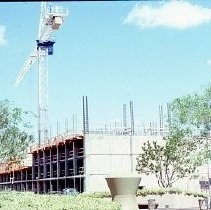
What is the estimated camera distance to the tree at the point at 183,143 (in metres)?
27.6

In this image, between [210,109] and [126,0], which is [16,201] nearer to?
[126,0]

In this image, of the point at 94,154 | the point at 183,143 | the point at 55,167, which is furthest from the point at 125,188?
the point at 55,167

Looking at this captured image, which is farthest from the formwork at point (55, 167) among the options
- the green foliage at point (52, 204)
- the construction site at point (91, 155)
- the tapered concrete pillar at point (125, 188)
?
the green foliage at point (52, 204)

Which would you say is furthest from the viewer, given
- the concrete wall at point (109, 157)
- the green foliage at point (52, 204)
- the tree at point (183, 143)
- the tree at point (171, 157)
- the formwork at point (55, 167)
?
the formwork at point (55, 167)

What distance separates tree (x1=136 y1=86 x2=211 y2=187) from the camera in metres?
27.6

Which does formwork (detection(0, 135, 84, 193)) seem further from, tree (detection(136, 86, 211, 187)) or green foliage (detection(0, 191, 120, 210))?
green foliage (detection(0, 191, 120, 210))

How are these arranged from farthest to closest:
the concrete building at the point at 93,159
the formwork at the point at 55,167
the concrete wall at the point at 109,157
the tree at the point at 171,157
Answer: the formwork at the point at 55,167, the concrete building at the point at 93,159, the concrete wall at the point at 109,157, the tree at the point at 171,157

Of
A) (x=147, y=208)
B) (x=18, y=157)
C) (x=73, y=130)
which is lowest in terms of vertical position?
(x=147, y=208)

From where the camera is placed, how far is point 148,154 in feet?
136

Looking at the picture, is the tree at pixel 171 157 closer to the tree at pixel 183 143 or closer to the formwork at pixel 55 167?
the tree at pixel 183 143

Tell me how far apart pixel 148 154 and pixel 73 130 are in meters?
13.0

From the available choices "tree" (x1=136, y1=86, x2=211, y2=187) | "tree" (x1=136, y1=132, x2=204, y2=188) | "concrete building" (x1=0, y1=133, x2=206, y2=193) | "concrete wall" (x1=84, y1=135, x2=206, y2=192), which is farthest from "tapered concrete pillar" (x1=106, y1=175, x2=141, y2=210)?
"concrete wall" (x1=84, y1=135, x2=206, y2=192)

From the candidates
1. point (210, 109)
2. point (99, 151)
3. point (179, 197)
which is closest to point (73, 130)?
point (99, 151)

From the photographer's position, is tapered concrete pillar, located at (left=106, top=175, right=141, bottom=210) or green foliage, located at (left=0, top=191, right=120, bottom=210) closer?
green foliage, located at (left=0, top=191, right=120, bottom=210)
